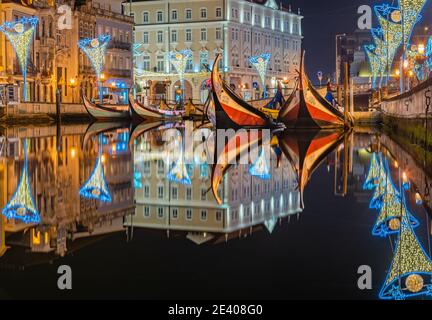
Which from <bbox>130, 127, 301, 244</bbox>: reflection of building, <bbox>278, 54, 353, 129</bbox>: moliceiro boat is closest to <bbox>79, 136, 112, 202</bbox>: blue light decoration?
<bbox>130, 127, 301, 244</bbox>: reflection of building

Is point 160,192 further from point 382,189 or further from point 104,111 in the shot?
point 104,111

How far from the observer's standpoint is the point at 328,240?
26.7 feet

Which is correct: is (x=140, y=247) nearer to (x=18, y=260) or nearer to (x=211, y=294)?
(x=18, y=260)

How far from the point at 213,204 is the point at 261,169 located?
5.30m

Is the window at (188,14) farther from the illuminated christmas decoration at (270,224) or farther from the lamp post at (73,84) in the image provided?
the illuminated christmas decoration at (270,224)

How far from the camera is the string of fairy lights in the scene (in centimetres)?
600

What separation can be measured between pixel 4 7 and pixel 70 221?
48583mm

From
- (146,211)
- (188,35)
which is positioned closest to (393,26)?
(146,211)

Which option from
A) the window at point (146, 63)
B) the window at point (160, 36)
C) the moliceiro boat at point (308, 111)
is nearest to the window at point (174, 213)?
the moliceiro boat at point (308, 111)

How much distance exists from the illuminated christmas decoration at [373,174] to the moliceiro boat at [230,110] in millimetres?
16809

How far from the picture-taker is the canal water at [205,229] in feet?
20.1

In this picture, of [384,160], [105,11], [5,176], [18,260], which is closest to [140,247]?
[18,260]

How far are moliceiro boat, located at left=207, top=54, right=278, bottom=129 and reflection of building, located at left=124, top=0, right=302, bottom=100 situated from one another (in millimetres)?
52071

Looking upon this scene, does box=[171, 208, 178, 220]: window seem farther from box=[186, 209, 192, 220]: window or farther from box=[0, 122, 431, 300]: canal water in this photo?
box=[186, 209, 192, 220]: window
